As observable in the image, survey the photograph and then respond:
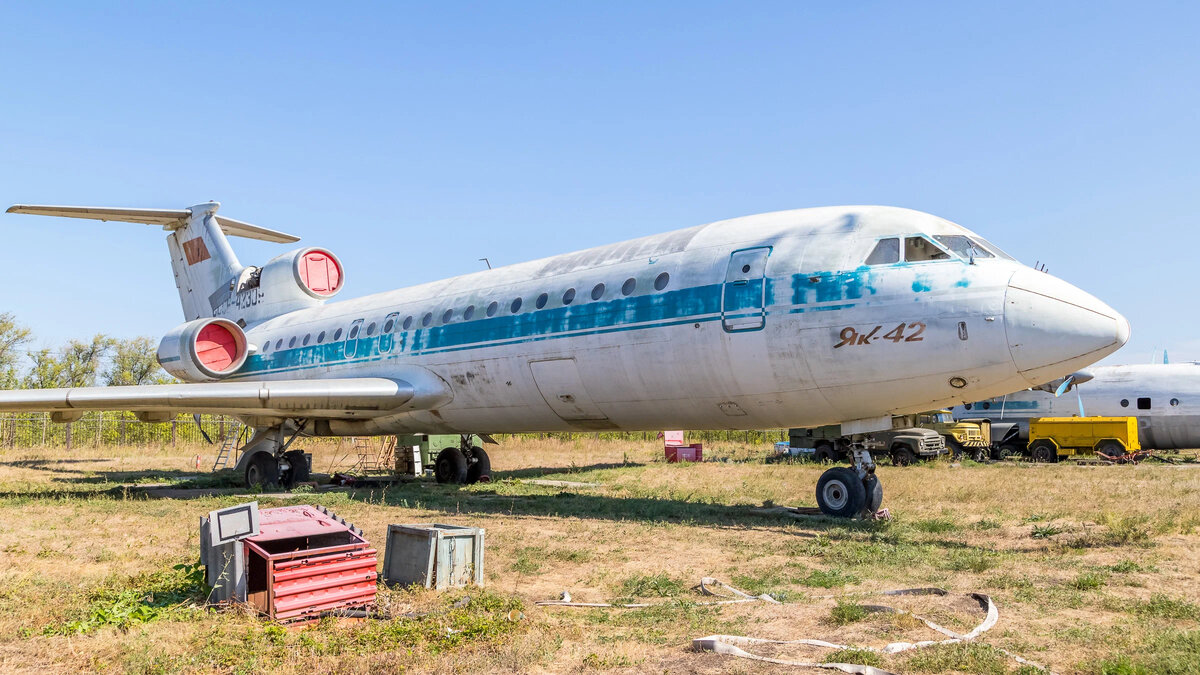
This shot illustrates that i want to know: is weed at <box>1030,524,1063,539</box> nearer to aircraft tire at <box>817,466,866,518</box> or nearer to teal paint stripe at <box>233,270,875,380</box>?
aircraft tire at <box>817,466,866,518</box>

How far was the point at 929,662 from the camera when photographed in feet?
16.1

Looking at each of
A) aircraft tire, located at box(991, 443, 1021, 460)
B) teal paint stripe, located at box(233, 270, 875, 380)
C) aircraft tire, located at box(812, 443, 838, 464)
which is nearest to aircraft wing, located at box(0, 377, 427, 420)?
teal paint stripe, located at box(233, 270, 875, 380)

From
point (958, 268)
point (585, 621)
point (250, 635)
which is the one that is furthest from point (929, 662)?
point (958, 268)

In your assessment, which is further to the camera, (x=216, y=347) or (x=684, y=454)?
(x=684, y=454)

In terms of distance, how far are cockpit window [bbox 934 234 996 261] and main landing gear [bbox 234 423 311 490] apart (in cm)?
1291

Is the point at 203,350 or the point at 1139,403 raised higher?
the point at 203,350

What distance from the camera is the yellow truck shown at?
2769 centimetres

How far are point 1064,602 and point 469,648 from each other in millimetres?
4595

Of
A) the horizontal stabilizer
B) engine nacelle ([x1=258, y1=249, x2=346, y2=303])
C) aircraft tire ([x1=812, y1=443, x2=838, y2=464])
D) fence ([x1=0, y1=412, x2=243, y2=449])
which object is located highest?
the horizontal stabilizer

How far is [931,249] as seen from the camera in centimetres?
1069

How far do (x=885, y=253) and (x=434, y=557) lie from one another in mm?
6908

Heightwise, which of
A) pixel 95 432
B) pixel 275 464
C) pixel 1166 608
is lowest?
pixel 1166 608

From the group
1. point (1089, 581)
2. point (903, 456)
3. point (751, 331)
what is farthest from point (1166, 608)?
point (903, 456)

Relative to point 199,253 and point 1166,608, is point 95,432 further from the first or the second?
point 1166,608
